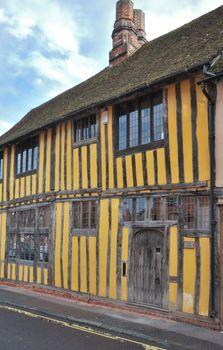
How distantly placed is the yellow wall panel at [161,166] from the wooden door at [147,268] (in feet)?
3.80

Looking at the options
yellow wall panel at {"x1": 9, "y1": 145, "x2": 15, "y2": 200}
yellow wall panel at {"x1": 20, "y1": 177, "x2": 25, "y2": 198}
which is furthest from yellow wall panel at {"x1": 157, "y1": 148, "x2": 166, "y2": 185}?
yellow wall panel at {"x1": 9, "y1": 145, "x2": 15, "y2": 200}

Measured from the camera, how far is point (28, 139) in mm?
13305

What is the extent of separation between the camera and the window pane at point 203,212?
26.2ft

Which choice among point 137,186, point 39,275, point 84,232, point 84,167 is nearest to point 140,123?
point 137,186

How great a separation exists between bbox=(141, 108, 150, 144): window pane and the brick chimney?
5074mm

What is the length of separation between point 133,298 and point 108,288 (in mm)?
844

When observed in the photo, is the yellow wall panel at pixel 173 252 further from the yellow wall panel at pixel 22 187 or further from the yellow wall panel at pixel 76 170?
the yellow wall panel at pixel 22 187

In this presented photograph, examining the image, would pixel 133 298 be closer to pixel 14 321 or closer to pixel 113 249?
pixel 113 249

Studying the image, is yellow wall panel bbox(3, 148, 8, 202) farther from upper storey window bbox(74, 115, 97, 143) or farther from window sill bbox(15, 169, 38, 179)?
upper storey window bbox(74, 115, 97, 143)

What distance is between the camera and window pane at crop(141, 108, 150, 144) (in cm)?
932

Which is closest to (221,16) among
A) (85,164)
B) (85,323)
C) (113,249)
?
(85,164)

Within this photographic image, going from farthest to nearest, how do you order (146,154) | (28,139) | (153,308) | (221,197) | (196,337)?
(28,139) → (146,154) → (153,308) → (221,197) → (196,337)

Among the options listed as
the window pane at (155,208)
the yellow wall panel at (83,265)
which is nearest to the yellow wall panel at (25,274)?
the yellow wall panel at (83,265)

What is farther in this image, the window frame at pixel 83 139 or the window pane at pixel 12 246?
the window pane at pixel 12 246
